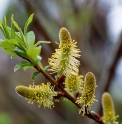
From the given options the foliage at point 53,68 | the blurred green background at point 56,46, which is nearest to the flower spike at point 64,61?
the foliage at point 53,68

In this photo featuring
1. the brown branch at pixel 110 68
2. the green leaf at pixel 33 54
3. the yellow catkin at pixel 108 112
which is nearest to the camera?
the green leaf at pixel 33 54

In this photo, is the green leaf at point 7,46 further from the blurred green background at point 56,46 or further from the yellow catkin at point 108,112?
the blurred green background at point 56,46

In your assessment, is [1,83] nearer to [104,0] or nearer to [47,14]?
[47,14]

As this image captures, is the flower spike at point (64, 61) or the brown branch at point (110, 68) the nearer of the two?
the flower spike at point (64, 61)

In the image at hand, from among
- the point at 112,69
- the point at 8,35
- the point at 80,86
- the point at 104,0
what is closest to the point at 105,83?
the point at 112,69

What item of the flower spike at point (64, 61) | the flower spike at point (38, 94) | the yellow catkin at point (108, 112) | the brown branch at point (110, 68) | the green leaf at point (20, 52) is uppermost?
the brown branch at point (110, 68)

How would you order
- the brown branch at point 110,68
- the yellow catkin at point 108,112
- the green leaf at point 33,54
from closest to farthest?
the green leaf at point 33,54
the yellow catkin at point 108,112
the brown branch at point 110,68

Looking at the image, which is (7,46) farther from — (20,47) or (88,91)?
(88,91)

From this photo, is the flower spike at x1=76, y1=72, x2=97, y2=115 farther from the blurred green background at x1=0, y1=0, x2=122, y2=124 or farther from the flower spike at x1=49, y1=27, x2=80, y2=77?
the blurred green background at x1=0, y1=0, x2=122, y2=124
